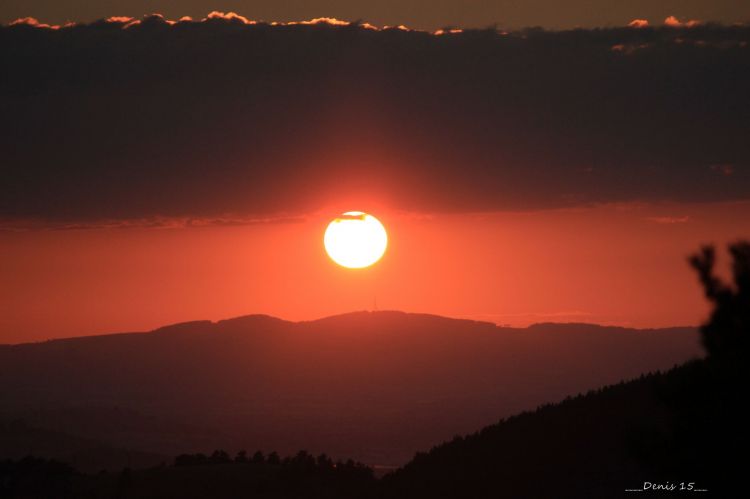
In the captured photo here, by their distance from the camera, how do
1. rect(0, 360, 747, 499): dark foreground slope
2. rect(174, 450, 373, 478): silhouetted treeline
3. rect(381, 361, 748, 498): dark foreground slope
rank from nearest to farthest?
rect(381, 361, 748, 498): dark foreground slope, rect(0, 360, 747, 499): dark foreground slope, rect(174, 450, 373, 478): silhouetted treeline

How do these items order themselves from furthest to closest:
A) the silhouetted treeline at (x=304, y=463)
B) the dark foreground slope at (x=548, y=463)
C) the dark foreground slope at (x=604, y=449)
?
the silhouetted treeline at (x=304, y=463) < the dark foreground slope at (x=548, y=463) < the dark foreground slope at (x=604, y=449)

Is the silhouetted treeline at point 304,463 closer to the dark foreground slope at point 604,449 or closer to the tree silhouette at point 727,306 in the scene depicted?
the dark foreground slope at point 604,449

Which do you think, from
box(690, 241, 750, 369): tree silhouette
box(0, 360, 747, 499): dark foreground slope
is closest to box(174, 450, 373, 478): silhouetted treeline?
box(0, 360, 747, 499): dark foreground slope

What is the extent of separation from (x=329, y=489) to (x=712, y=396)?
1360 inches

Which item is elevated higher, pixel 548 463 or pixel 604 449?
pixel 604 449

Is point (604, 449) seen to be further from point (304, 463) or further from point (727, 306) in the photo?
point (727, 306)

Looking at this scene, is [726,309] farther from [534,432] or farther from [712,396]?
[534,432]

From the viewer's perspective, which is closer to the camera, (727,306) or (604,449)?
(727,306)

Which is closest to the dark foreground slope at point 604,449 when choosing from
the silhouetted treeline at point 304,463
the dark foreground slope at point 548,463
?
the dark foreground slope at point 548,463

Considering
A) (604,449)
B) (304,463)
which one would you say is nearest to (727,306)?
(604,449)

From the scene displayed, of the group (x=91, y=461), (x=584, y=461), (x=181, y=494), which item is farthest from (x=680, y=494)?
(x=91, y=461)

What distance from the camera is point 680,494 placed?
94.2 ft

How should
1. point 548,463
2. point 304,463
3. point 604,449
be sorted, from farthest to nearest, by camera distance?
point 304,463 < point 548,463 < point 604,449

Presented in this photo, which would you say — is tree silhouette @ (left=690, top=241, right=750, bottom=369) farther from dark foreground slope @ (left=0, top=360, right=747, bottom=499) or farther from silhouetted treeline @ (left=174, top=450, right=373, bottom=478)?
silhouetted treeline @ (left=174, top=450, right=373, bottom=478)
